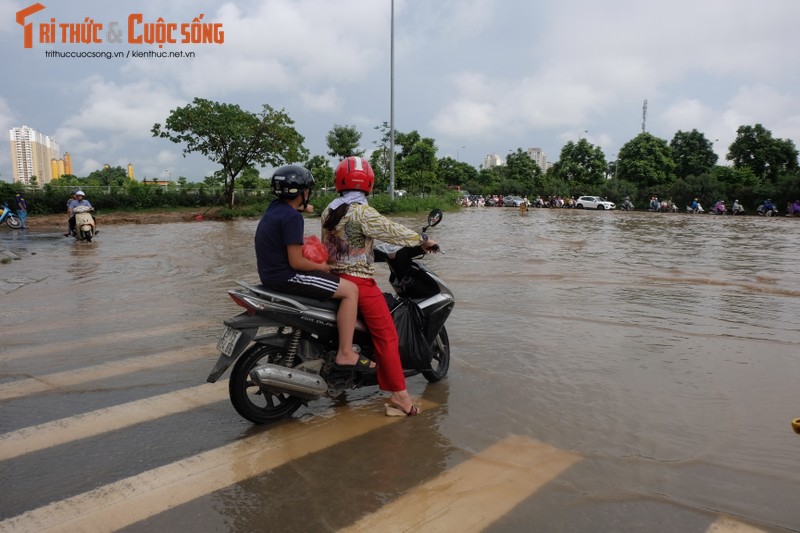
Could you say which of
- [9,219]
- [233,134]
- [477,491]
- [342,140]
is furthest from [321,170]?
→ [477,491]

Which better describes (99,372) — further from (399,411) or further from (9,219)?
(9,219)

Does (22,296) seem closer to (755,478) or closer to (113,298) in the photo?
(113,298)

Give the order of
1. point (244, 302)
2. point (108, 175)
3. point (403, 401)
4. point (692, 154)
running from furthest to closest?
point (108, 175)
point (692, 154)
point (403, 401)
point (244, 302)

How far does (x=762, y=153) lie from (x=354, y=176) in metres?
56.6

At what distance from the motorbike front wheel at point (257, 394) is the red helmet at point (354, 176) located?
3.64 feet

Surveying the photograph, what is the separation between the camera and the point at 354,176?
12.5 ft

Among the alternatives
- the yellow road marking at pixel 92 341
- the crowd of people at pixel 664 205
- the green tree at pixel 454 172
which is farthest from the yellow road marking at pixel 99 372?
the green tree at pixel 454 172

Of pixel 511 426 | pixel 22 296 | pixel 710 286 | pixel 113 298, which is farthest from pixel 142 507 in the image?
pixel 710 286

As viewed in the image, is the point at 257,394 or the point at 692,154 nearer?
the point at 257,394

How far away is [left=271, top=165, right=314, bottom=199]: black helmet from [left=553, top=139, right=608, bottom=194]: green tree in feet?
207

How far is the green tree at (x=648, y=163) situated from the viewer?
5825 cm

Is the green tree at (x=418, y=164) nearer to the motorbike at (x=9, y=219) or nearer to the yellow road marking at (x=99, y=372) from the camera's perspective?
the motorbike at (x=9, y=219)

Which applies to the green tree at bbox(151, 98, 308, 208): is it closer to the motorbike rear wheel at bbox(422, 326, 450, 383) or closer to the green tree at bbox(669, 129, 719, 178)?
the motorbike rear wheel at bbox(422, 326, 450, 383)

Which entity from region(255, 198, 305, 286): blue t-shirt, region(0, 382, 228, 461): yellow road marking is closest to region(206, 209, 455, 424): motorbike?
region(255, 198, 305, 286): blue t-shirt
